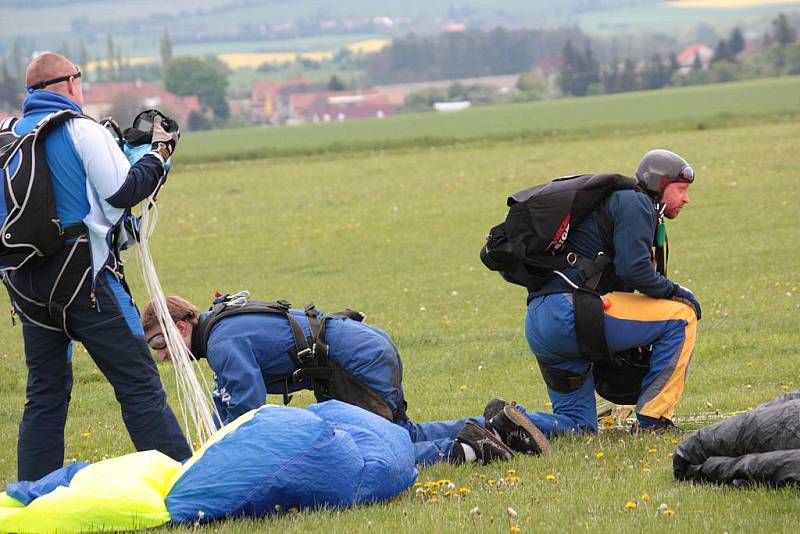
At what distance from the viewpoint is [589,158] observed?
108ft

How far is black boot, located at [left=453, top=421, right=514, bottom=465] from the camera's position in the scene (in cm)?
730

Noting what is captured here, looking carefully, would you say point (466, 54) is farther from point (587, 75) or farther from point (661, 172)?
point (661, 172)

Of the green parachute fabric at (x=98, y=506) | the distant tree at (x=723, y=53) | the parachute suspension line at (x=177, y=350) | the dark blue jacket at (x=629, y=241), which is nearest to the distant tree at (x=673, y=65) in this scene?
the distant tree at (x=723, y=53)

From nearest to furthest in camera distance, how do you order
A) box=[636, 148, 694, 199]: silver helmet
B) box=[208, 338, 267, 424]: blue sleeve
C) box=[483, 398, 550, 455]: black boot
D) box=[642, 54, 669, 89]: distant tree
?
1. box=[208, 338, 267, 424]: blue sleeve
2. box=[483, 398, 550, 455]: black boot
3. box=[636, 148, 694, 199]: silver helmet
4. box=[642, 54, 669, 89]: distant tree

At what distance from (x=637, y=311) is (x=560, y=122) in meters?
49.2

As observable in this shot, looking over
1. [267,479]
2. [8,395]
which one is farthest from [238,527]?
[8,395]

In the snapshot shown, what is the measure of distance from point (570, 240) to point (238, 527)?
9.98ft

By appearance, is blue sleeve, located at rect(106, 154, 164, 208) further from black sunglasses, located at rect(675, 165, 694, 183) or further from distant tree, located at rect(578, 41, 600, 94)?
distant tree, located at rect(578, 41, 600, 94)

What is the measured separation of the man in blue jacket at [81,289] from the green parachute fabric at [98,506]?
3.69 feet

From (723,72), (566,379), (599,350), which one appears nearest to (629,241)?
(599,350)

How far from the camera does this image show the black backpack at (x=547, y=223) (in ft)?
24.6

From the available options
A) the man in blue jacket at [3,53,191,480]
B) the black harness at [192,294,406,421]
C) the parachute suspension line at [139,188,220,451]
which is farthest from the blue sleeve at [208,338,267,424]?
the man in blue jacket at [3,53,191,480]

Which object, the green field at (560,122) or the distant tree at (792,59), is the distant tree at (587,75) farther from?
the green field at (560,122)

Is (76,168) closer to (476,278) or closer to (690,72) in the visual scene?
(476,278)
